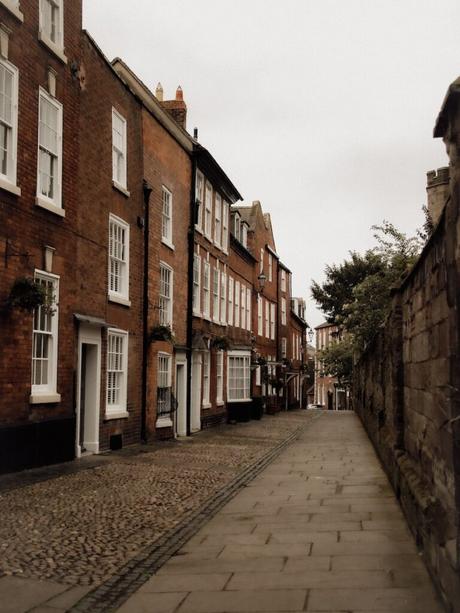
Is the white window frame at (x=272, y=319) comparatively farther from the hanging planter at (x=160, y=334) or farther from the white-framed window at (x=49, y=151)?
the white-framed window at (x=49, y=151)

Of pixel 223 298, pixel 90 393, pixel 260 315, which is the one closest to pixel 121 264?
pixel 90 393

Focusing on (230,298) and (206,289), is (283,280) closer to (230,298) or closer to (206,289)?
(230,298)

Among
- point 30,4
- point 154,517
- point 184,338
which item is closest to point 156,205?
point 184,338

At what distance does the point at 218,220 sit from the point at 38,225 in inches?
587

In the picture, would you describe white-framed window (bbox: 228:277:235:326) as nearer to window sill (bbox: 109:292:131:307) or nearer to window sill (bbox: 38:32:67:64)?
window sill (bbox: 109:292:131:307)

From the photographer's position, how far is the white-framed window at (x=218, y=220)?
26469 mm

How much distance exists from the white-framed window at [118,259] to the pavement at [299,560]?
7311 mm

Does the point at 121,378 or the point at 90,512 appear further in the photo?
the point at 121,378

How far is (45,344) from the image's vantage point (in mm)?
12891

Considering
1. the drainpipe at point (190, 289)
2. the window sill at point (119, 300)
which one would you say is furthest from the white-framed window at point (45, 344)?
the drainpipe at point (190, 289)

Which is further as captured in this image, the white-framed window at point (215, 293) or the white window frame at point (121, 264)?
the white-framed window at point (215, 293)

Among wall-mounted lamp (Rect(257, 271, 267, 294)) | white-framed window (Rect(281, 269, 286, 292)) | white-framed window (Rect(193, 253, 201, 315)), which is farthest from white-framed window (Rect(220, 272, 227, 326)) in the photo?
white-framed window (Rect(281, 269, 286, 292))

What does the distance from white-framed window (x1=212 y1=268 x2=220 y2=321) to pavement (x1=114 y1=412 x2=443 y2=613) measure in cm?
1604

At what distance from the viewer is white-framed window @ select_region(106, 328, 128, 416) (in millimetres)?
15961
